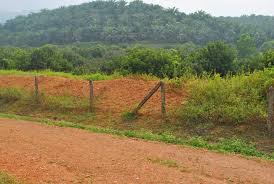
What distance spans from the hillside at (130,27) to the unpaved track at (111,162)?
232ft

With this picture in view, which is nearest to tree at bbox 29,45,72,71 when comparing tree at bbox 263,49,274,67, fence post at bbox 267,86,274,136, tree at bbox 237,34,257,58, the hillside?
tree at bbox 263,49,274,67

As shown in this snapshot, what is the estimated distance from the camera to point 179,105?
14852mm

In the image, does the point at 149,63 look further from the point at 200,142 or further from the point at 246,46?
the point at 246,46

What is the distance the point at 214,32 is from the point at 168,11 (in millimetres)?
17027

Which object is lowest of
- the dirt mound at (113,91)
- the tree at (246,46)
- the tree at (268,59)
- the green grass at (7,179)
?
the tree at (246,46)

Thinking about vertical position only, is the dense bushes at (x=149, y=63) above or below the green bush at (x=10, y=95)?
above

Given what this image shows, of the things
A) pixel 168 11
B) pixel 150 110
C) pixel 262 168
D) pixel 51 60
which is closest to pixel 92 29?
pixel 168 11

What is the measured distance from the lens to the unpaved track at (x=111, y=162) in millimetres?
7929

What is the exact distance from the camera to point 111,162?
9039 mm

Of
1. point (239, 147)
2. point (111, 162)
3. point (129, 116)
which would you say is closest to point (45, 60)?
point (129, 116)

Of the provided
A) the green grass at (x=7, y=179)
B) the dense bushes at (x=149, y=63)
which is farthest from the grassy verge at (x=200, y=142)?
the dense bushes at (x=149, y=63)

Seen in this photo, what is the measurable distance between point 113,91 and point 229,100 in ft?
18.4

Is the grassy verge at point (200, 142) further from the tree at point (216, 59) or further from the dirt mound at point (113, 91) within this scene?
the tree at point (216, 59)

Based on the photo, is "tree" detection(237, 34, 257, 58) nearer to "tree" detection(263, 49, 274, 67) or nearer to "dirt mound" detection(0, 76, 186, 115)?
"tree" detection(263, 49, 274, 67)
